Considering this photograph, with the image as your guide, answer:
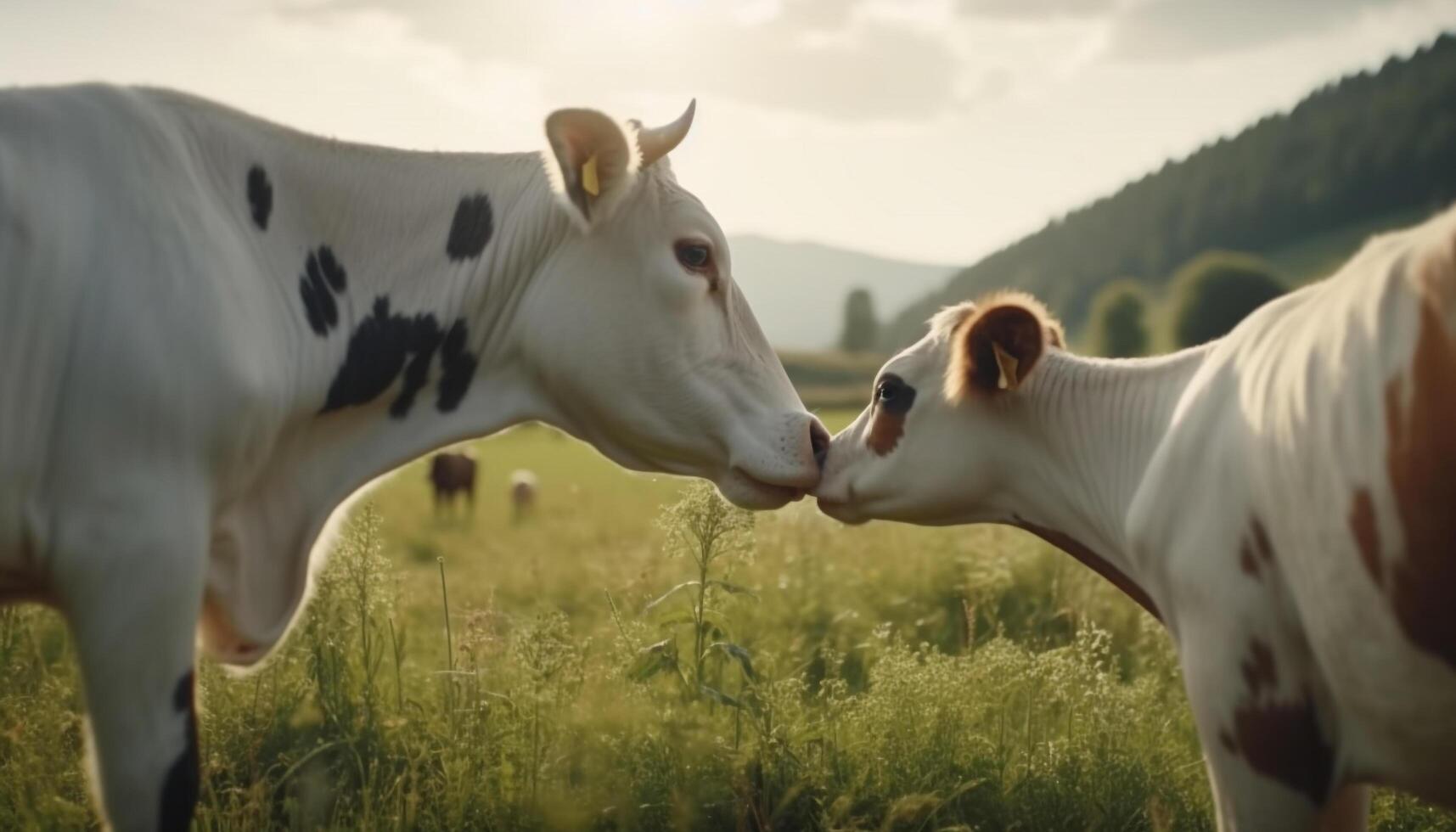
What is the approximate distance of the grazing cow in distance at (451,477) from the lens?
79.3ft

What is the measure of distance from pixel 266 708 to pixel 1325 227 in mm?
93501

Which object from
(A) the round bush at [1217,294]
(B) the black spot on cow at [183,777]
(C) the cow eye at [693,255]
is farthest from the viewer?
(A) the round bush at [1217,294]

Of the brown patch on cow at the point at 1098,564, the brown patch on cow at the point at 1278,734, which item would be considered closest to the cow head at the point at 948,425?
the brown patch on cow at the point at 1098,564

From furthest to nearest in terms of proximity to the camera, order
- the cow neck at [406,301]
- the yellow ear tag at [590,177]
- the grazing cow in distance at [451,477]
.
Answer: the grazing cow in distance at [451,477] < the yellow ear tag at [590,177] < the cow neck at [406,301]

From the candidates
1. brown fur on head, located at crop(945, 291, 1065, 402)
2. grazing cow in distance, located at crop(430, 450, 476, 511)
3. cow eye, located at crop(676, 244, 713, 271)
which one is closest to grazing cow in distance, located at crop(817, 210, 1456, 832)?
brown fur on head, located at crop(945, 291, 1065, 402)

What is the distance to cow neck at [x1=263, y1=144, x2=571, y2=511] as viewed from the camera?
353 centimetres

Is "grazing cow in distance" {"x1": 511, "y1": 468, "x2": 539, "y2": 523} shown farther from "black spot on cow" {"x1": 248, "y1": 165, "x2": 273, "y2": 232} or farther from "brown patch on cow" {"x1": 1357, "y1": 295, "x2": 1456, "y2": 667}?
"brown patch on cow" {"x1": 1357, "y1": 295, "x2": 1456, "y2": 667}

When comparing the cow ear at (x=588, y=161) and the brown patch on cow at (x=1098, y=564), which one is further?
the brown patch on cow at (x=1098, y=564)

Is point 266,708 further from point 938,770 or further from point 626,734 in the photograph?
point 938,770

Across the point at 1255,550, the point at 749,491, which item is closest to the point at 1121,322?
the point at 749,491

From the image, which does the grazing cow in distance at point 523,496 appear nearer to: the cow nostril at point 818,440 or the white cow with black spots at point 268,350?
the cow nostril at point 818,440

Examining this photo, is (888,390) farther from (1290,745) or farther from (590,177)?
(1290,745)

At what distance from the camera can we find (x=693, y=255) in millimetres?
3914

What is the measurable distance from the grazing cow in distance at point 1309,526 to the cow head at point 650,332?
3.79 feet
